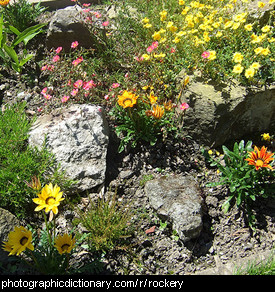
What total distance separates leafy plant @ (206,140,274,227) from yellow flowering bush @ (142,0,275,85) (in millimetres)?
864

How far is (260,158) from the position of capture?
108 inches

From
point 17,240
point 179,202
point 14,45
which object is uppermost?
point 14,45

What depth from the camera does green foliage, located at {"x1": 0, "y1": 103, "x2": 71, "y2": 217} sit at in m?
2.83

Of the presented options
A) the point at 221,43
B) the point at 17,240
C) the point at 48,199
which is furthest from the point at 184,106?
the point at 17,240

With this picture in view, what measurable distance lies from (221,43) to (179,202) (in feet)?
6.72

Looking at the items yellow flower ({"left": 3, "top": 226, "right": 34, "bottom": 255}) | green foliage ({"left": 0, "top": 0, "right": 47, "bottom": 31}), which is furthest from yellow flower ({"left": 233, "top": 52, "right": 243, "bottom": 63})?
green foliage ({"left": 0, "top": 0, "right": 47, "bottom": 31})

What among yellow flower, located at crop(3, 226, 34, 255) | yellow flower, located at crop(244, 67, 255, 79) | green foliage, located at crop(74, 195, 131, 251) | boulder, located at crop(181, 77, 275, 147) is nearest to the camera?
yellow flower, located at crop(3, 226, 34, 255)

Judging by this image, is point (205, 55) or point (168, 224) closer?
point (168, 224)

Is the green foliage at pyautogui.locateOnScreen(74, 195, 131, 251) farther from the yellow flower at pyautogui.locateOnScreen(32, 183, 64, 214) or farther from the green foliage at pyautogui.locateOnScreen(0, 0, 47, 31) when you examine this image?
the green foliage at pyautogui.locateOnScreen(0, 0, 47, 31)

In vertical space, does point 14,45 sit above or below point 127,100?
above

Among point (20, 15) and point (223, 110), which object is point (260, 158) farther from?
point (20, 15)

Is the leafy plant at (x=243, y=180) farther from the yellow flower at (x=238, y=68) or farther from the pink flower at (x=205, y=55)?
the pink flower at (x=205, y=55)

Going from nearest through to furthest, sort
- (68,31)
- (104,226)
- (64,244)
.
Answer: (64,244) → (104,226) → (68,31)

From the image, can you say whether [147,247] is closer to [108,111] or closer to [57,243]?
[57,243]
